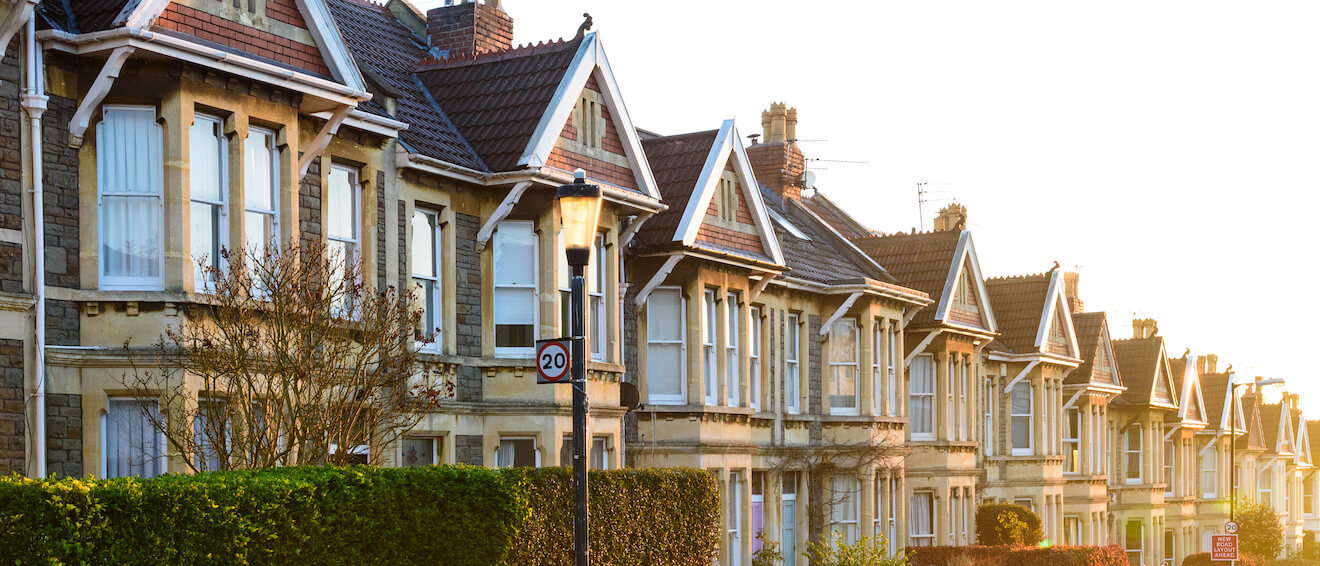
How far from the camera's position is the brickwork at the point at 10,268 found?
1560cm

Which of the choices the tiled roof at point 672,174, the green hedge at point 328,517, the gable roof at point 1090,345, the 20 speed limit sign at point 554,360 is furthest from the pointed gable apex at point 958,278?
the 20 speed limit sign at point 554,360

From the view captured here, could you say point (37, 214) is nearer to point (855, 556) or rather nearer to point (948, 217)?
point (855, 556)

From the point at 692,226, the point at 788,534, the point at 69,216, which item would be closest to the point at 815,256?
the point at 788,534

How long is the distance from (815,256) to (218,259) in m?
20.5

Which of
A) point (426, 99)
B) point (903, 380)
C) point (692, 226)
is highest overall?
point (426, 99)

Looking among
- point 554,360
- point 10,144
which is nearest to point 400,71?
point 10,144

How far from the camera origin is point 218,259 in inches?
689

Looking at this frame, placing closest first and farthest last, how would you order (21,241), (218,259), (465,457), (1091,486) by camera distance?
1. (21,241)
2. (218,259)
3. (465,457)
4. (1091,486)

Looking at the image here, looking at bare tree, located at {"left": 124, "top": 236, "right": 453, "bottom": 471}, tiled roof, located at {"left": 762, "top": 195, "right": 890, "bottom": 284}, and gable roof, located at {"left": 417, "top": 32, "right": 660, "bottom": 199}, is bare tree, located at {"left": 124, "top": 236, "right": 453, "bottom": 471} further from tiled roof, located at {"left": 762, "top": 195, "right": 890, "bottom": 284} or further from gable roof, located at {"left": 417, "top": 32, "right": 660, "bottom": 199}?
tiled roof, located at {"left": 762, "top": 195, "right": 890, "bottom": 284}

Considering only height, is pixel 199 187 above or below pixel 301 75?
below

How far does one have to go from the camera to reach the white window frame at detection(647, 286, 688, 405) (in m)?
→ 28.6

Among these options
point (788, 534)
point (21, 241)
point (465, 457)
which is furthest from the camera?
point (788, 534)

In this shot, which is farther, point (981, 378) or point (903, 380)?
point (981, 378)

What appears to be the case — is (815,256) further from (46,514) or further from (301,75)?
(46,514)
